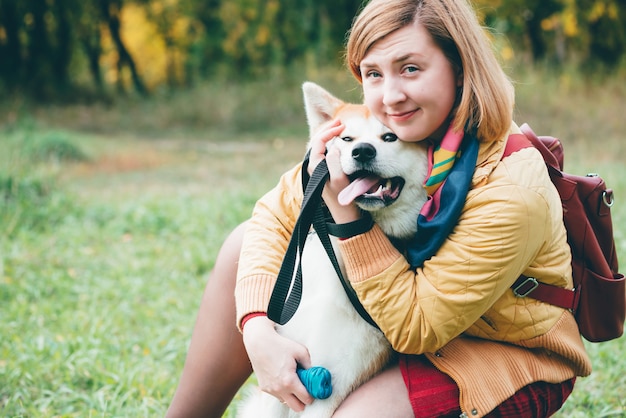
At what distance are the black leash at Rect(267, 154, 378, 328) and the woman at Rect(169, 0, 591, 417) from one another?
0.10 ft

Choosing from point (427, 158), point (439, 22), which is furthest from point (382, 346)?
point (439, 22)

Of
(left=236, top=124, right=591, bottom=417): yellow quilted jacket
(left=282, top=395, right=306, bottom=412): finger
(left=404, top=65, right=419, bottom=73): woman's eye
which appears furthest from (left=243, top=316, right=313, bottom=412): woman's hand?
(left=404, top=65, right=419, bottom=73): woman's eye

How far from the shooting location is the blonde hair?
1.62 metres

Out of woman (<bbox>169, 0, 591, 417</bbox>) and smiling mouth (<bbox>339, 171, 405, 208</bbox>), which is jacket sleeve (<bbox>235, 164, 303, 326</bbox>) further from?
smiling mouth (<bbox>339, 171, 405, 208</bbox>)

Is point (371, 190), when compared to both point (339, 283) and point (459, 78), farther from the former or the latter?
point (459, 78)

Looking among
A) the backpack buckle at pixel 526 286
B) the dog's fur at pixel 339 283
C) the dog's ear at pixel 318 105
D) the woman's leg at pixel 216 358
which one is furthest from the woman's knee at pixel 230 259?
the backpack buckle at pixel 526 286

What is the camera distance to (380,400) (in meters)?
1.64

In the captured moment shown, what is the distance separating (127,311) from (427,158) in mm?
2312

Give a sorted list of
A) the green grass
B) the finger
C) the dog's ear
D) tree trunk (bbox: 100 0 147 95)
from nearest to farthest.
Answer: the finger
the dog's ear
the green grass
tree trunk (bbox: 100 0 147 95)

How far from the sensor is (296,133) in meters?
11.1

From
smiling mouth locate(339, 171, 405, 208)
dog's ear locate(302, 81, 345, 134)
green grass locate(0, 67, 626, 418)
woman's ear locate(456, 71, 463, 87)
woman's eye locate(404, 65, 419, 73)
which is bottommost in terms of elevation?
green grass locate(0, 67, 626, 418)

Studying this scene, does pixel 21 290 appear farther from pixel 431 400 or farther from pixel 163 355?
pixel 431 400

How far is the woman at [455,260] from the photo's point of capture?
1.54 m

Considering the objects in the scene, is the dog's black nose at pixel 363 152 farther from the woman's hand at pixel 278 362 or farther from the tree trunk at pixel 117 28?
the tree trunk at pixel 117 28
